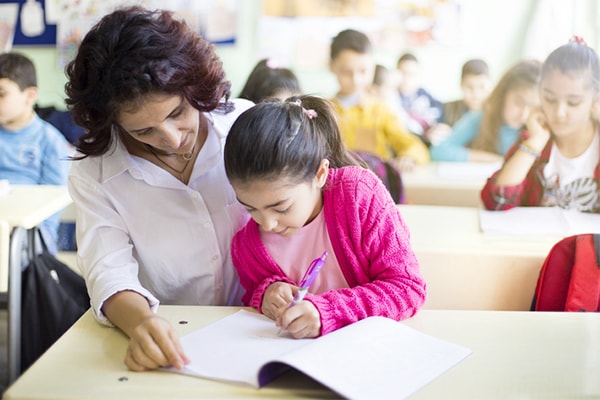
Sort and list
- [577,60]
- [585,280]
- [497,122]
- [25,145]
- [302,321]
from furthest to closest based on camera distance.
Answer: [497,122], [25,145], [577,60], [585,280], [302,321]

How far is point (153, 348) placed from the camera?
3.22ft

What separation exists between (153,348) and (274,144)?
0.36 m

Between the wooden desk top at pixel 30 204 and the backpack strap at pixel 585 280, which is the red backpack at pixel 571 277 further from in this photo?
the wooden desk top at pixel 30 204

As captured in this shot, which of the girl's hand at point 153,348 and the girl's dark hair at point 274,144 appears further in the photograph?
the girl's dark hair at point 274,144

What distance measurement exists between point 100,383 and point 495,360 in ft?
1.78

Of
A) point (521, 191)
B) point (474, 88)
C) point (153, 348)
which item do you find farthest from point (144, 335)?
point (474, 88)

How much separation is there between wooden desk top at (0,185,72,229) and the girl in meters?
0.95

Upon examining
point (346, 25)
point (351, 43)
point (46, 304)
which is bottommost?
point (46, 304)

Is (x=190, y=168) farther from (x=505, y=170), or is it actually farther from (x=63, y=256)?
(x=63, y=256)

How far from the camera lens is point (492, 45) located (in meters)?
4.05

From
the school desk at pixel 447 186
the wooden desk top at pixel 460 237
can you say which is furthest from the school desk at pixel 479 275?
the school desk at pixel 447 186

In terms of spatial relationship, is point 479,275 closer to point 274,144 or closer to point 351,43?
point 274,144

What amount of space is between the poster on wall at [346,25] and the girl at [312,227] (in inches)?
117

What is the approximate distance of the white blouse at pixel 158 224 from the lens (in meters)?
1.22
